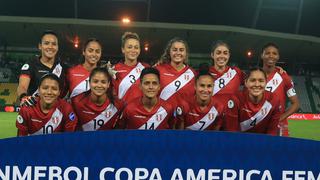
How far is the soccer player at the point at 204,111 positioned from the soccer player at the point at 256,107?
0.15 m

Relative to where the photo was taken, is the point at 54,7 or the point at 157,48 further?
the point at 157,48

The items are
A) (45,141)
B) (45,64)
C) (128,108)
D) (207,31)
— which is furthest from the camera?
(207,31)

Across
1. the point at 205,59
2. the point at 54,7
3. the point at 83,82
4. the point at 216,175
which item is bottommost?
the point at 216,175

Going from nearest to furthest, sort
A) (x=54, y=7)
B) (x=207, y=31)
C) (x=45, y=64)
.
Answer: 1. (x=45, y=64)
2. (x=54, y=7)
3. (x=207, y=31)

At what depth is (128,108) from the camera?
12.5ft

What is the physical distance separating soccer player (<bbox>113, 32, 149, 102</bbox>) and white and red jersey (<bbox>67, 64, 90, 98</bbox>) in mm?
335

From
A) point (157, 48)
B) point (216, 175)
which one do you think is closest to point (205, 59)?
point (157, 48)

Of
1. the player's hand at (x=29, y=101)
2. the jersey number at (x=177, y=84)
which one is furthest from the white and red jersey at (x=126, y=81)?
the player's hand at (x=29, y=101)

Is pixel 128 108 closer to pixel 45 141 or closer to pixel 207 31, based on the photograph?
pixel 45 141

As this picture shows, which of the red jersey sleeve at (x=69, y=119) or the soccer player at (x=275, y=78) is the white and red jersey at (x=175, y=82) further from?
the red jersey sleeve at (x=69, y=119)

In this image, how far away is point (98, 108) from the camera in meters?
3.90

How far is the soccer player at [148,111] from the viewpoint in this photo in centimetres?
379

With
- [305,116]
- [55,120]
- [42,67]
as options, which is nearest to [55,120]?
[55,120]

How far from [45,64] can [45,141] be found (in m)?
2.51
